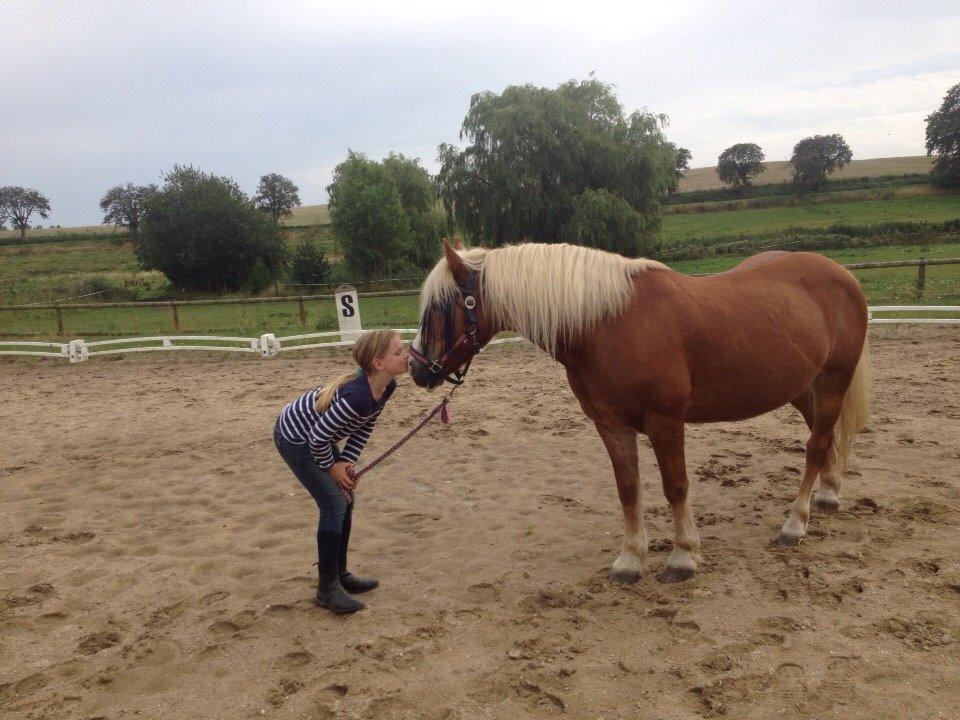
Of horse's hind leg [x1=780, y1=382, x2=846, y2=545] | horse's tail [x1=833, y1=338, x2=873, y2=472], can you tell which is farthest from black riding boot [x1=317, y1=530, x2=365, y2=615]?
horse's tail [x1=833, y1=338, x2=873, y2=472]

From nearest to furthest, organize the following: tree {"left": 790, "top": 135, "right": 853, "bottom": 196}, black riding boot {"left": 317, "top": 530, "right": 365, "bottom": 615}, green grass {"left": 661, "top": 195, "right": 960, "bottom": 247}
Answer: black riding boot {"left": 317, "top": 530, "right": 365, "bottom": 615}
green grass {"left": 661, "top": 195, "right": 960, "bottom": 247}
tree {"left": 790, "top": 135, "right": 853, "bottom": 196}

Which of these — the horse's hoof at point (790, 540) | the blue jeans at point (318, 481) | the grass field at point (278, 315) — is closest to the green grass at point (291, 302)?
the grass field at point (278, 315)

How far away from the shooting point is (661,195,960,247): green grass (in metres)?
32.0

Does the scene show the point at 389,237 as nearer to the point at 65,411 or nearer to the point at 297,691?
the point at 65,411

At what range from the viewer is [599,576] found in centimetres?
345

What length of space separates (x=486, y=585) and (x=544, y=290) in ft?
5.21

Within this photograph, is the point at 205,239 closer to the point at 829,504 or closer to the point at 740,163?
the point at 829,504

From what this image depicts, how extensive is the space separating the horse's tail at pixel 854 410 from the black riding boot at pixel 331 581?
3.16 meters

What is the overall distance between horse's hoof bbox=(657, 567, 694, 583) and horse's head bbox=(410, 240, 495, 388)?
62.0 inches

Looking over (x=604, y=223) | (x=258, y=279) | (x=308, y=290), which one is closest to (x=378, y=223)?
(x=258, y=279)

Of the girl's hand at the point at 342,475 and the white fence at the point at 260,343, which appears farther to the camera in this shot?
the white fence at the point at 260,343

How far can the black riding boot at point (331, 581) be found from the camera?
126 inches

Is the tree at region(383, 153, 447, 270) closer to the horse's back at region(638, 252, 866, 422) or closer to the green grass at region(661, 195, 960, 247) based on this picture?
the green grass at region(661, 195, 960, 247)

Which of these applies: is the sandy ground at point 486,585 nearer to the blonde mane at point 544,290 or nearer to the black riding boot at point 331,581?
the black riding boot at point 331,581
